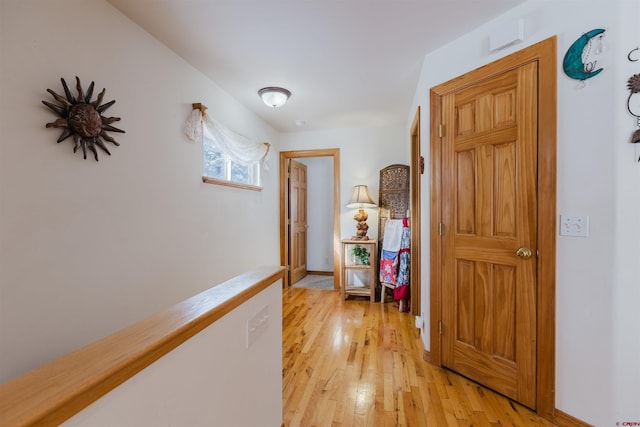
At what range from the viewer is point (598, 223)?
145cm

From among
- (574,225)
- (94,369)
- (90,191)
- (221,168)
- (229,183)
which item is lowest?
(94,369)

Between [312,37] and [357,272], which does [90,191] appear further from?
[357,272]

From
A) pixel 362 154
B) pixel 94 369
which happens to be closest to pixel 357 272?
pixel 362 154

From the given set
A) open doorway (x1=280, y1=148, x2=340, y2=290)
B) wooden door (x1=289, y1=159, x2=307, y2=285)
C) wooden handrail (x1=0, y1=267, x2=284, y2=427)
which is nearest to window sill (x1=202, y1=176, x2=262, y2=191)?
open doorway (x1=280, y1=148, x2=340, y2=290)

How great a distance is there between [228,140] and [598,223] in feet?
9.42

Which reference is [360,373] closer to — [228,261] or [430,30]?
[228,261]

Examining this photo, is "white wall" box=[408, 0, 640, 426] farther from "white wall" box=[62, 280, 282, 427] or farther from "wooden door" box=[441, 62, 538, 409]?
"white wall" box=[62, 280, 282, 427]

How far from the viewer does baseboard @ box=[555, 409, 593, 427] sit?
4.89ft

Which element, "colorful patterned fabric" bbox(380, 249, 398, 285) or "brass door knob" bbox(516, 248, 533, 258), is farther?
"colorful patterned fabric" bbox(380, 249, 398, 285)

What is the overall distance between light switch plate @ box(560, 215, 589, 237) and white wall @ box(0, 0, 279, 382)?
2549 mm

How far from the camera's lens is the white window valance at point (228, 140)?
2.37 m

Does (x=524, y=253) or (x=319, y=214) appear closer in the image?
(x=524, y=253)

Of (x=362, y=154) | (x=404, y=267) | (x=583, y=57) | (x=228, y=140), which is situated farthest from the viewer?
(x=362, y=154)

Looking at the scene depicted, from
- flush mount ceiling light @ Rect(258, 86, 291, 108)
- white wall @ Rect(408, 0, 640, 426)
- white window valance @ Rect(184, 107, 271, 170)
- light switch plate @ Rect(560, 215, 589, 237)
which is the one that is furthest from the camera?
flush mount ceiling light @ Rect(258, 86, 291, 108)
